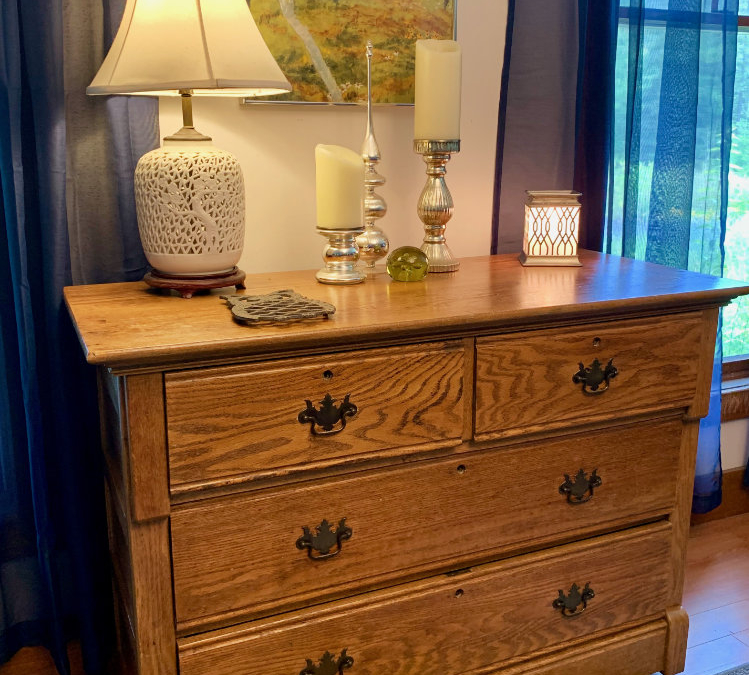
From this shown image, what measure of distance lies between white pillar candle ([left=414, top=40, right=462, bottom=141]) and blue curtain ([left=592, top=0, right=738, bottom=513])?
20.2 inches

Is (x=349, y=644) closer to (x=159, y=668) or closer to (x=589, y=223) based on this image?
(x=159, y=668)

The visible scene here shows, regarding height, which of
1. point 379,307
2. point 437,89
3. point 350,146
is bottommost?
point 379,307

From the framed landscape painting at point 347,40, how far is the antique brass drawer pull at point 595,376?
0.74 meters

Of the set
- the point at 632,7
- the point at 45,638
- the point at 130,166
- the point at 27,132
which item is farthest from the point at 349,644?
the point at 632,7

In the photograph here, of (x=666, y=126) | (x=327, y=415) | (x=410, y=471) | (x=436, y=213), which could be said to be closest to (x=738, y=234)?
(x=666, y=126)

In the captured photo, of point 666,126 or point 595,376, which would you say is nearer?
point 595,376

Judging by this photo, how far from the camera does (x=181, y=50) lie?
1.23 meters

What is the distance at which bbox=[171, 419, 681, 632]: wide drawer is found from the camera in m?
1.20

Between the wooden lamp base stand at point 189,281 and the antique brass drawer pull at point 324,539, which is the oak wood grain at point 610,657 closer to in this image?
the antique brass drawer pull at point 324,539

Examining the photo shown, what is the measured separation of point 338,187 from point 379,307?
24 centimetres

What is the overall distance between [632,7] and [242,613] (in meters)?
1.61

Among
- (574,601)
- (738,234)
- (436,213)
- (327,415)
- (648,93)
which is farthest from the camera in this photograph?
(738,234)

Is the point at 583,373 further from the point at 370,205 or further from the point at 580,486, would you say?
the point at 370,205

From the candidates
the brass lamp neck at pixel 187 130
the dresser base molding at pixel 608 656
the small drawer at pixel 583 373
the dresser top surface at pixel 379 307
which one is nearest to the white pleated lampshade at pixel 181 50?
the brass lamp neck at pixel 187 130
